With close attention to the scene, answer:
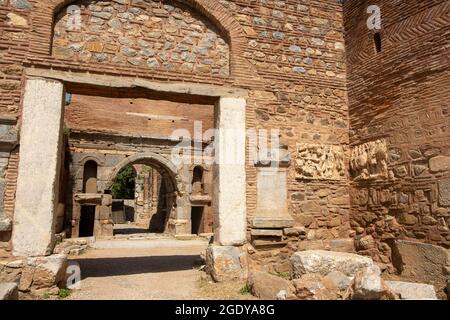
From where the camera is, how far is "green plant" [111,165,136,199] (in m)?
28.5

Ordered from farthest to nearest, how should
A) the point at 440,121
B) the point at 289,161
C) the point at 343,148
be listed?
the point at 343,148
the point at 289,161
the point at 440,121

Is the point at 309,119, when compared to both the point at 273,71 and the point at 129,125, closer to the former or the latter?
the point at 273,71

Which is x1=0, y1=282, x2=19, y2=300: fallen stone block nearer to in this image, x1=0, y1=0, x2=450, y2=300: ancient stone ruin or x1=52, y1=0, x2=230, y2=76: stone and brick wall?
x1=0, y1=0, x2=450, y2=300: ancient stone ruin

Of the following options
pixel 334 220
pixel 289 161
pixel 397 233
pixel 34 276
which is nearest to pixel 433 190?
pixel 397 233

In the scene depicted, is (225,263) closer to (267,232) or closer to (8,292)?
(267,232)

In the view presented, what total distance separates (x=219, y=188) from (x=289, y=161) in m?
1.28

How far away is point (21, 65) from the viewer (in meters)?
4.86

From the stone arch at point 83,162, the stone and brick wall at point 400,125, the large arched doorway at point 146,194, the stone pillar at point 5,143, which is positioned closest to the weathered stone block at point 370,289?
the stone and brick wall at point 400,125

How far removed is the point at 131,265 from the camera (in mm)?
7266

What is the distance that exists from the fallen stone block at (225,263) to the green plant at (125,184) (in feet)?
79.5

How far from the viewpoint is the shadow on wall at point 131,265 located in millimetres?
6338

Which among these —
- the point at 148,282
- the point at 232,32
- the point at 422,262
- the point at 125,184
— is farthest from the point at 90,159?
the point at 125,184

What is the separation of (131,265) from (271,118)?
4.17 m

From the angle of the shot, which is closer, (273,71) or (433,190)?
(433,190)
